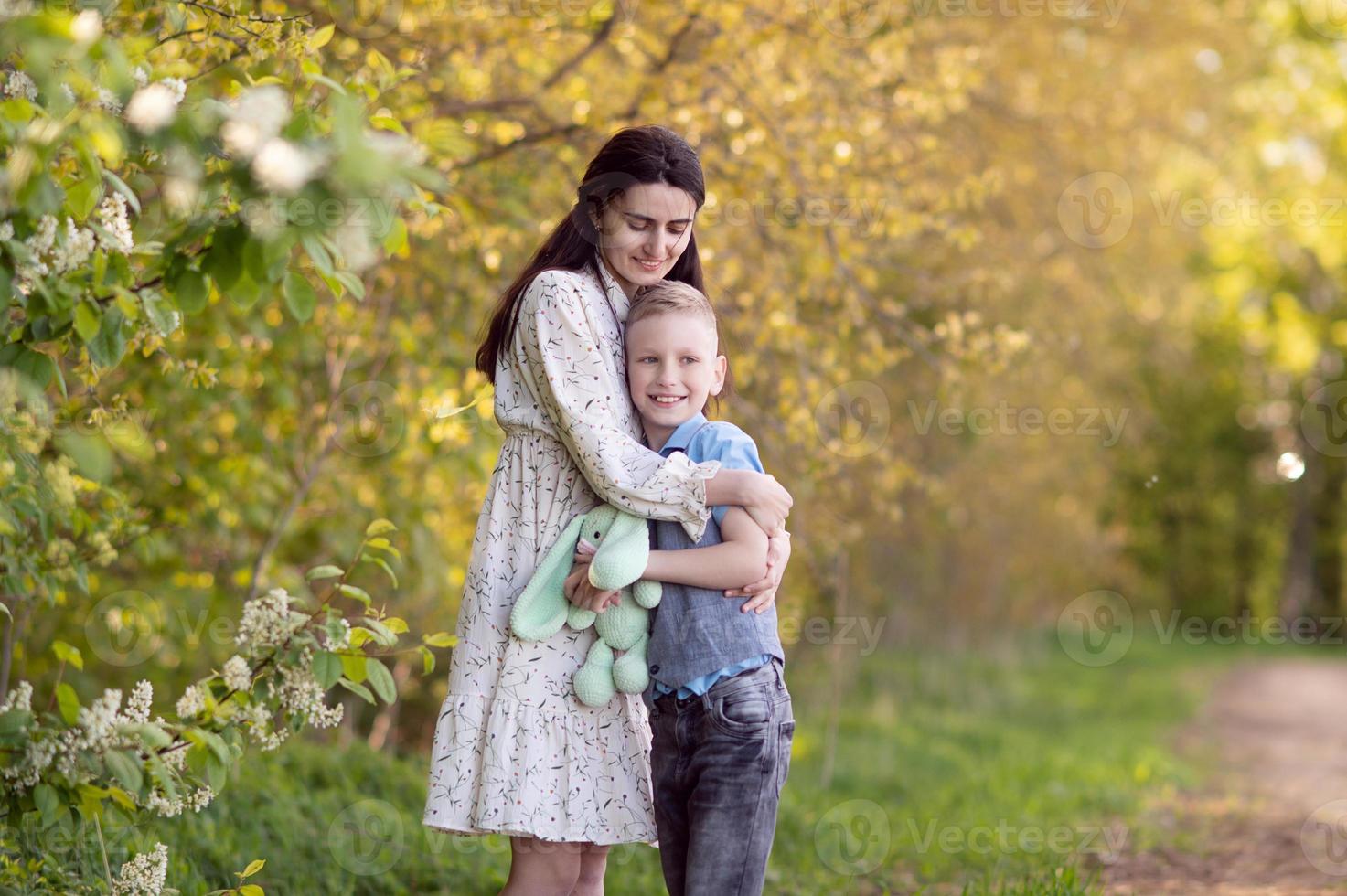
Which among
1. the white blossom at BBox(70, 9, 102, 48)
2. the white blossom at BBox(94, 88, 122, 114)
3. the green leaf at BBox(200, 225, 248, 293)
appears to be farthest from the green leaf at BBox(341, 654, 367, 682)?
the white blossom at BBox(70, 9, 102, 48)

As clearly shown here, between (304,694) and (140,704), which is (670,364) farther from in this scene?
(140,704)

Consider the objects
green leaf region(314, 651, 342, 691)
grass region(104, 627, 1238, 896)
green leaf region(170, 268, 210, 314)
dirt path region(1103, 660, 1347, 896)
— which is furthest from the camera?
dirt path region(1103, 660, 1347, 896)

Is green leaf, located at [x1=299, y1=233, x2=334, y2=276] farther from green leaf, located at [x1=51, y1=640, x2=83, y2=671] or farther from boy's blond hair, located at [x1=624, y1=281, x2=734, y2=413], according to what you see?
green leaf, located at [x1=51, y1=640, x2=83, y2=671]

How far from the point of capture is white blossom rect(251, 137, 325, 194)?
1.66m

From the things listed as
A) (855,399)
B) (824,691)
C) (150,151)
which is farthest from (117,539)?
(824,691)

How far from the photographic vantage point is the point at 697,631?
2.46 m

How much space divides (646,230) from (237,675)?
47.5 inches

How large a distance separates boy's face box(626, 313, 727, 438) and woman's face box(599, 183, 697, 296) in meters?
0.16

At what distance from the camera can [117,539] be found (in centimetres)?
397

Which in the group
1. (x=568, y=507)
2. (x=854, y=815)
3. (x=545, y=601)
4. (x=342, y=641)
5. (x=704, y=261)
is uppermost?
(x=704, y=261)

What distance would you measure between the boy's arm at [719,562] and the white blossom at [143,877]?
3.72 feet

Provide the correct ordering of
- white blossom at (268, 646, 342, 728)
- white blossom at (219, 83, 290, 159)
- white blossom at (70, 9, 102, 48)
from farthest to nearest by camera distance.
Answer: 1. white blossom at (268, 646, 342, 728)
2. white blossom at (219, 83, 290, 159)
3. white blossom at (70, 9, 102, 48)

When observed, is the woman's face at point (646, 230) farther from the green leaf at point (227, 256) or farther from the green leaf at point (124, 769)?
the green leaf at point (124, 769)

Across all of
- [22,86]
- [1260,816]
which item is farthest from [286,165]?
[1260,816]
